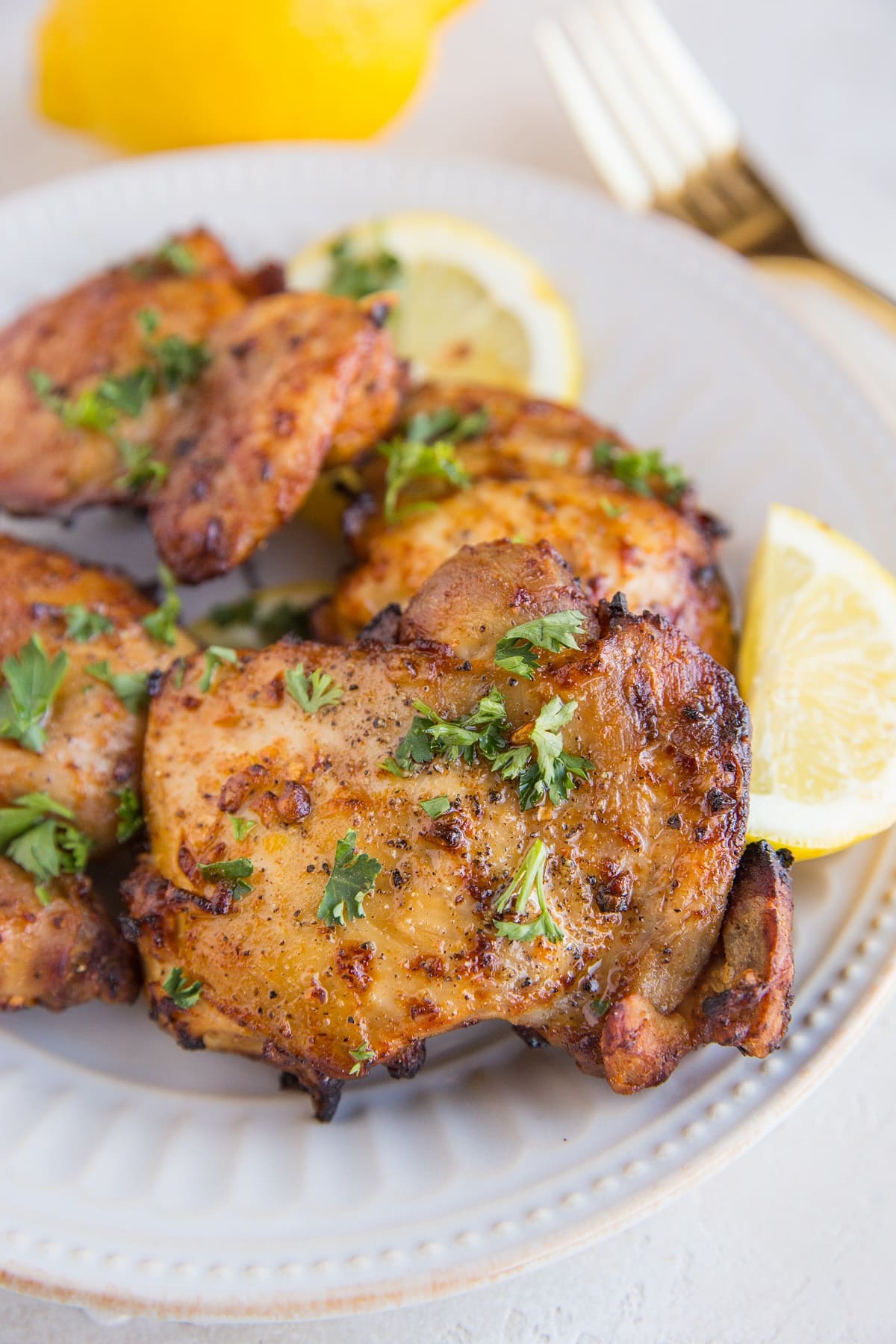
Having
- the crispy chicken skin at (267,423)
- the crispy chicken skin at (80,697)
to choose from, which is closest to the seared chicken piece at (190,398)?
the crispy chicken skin at (267,423)

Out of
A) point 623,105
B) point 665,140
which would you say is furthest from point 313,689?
point 623,105

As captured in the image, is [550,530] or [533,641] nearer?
[533,641]

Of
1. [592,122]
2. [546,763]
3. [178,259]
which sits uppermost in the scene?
[592,122]

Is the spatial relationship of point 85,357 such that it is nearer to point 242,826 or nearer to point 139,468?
point 139,468

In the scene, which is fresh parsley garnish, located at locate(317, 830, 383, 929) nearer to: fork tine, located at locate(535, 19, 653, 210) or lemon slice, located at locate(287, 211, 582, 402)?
lemon slice, located at locate(287, 211, 582, 402)

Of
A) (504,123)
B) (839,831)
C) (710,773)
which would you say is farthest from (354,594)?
(504,123)

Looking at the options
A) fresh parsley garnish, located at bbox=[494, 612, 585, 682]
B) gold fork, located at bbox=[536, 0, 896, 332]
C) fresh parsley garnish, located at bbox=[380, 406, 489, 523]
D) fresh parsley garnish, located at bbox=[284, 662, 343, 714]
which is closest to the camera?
fresh parsley garnish, located at bbox=[494, 612, 585, 682]

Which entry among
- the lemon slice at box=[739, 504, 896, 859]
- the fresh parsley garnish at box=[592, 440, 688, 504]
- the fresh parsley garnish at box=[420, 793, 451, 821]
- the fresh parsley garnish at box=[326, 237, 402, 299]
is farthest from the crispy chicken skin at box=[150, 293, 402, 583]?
the lemon slice at box=[739, 504, 896, 859]
